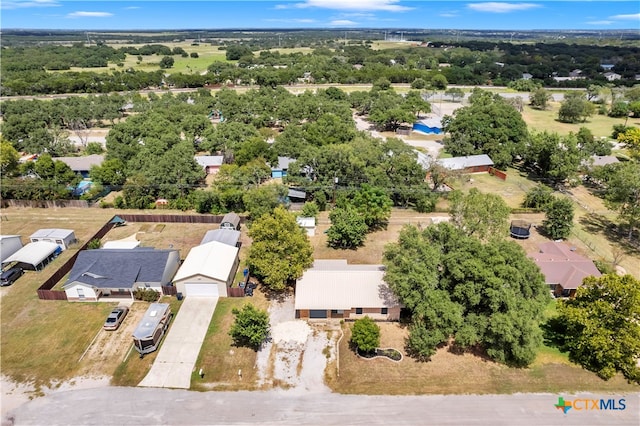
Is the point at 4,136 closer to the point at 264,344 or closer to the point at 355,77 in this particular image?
the point at 264,344

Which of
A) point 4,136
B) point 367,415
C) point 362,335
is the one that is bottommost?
point 367,415

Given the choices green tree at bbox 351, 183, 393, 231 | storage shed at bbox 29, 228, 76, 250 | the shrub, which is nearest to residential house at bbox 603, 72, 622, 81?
green tree at bbox 351, 183, 393, 231

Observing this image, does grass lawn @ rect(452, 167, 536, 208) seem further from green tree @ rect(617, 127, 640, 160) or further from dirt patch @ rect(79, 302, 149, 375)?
dirt patch @ rect(79, 302, 149, 375)

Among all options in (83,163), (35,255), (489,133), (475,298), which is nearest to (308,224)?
(475,298)

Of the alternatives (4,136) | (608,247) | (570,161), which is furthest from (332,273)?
(4,136)

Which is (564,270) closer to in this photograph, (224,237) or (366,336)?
(366,336)

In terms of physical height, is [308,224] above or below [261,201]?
below
